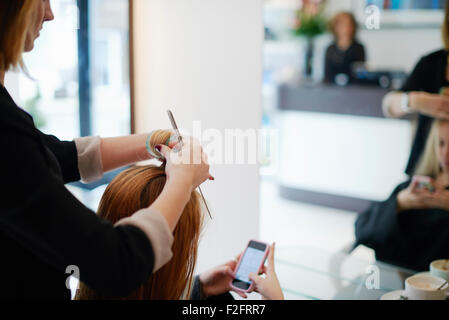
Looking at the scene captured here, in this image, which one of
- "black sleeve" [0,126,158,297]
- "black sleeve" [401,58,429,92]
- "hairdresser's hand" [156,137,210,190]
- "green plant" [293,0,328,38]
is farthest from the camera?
"green plant" [293,0,328,38]

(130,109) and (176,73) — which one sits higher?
(176,73)

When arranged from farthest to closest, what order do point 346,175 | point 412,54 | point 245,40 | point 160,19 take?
point 412,54
point 346,175
point 160,19
point 245,40

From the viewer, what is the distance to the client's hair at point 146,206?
2.84 ft

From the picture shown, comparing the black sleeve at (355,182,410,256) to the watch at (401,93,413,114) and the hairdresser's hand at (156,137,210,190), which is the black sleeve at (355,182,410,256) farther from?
the hairdresser's hand at (156,137,210,190)

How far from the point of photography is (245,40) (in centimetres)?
147

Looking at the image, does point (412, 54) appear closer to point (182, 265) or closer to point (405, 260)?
point (405, 260)

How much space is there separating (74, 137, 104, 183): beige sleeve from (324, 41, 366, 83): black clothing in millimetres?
2052

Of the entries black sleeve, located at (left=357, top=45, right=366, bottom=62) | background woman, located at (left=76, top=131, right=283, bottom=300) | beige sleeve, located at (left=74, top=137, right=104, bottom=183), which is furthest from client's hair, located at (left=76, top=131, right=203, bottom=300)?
black sleeve, located at (left=357, top=45, right=366, bottom=62)

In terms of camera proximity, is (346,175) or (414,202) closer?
(414,202)

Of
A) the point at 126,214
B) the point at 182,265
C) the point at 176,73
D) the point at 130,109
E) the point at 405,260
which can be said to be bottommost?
the point at 405,260

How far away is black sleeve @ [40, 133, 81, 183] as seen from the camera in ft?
3.26

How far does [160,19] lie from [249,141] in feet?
1.68

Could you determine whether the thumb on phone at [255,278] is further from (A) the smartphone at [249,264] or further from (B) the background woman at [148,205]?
(B) the background woman at [148,205]
